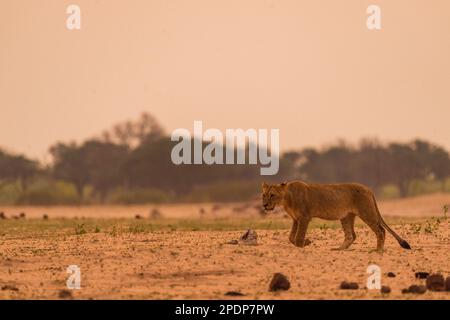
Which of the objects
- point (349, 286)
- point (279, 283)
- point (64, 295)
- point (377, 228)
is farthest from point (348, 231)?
point (64, 295)

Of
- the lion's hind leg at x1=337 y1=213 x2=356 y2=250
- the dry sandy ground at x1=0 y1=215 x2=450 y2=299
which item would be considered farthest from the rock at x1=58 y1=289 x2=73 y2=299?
the lion's hind leg at x1=337 y1=213 x2=356 y2=250

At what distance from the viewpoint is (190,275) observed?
49.6ft

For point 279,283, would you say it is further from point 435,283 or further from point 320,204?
point 320,204

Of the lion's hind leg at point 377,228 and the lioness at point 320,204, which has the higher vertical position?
the lioness at point 320,204

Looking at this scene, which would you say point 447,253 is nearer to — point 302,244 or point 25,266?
point 302,244

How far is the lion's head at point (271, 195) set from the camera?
17.2 meters

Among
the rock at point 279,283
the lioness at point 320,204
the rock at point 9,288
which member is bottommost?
the rock at point 9,288

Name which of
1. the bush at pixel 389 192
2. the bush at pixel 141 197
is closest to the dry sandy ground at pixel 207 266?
the bush at pixel 141 197

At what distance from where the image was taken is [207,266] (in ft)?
51.5

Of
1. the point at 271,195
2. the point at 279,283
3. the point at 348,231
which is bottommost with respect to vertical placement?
the point at 279,283

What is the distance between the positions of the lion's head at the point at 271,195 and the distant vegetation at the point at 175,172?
137ft

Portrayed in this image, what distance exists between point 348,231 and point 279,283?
4.42m

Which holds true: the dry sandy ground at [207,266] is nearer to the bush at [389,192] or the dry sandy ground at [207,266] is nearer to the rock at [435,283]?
the rock at [435,283]
